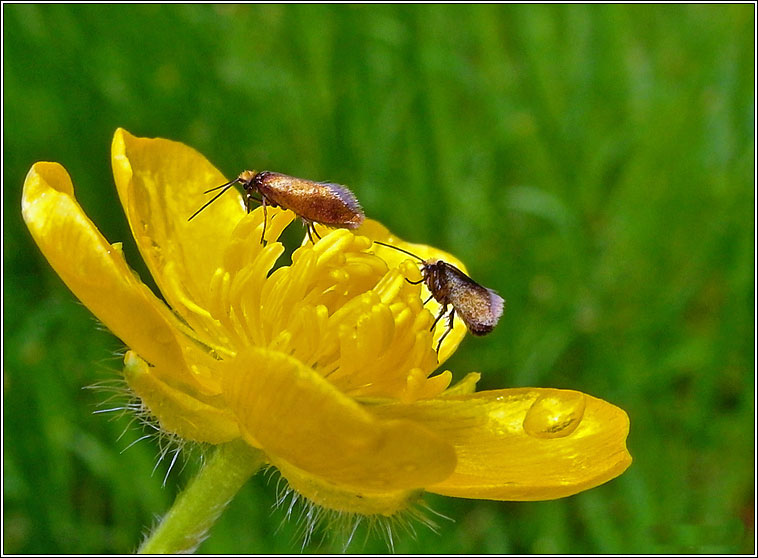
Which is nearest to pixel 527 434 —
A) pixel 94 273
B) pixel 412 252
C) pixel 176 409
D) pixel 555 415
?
pixel 555 415

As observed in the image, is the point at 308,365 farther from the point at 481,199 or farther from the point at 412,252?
the point at 481,199

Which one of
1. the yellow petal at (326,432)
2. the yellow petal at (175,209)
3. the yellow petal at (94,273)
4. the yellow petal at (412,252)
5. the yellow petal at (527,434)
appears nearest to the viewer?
the yellow petal at (326,432)

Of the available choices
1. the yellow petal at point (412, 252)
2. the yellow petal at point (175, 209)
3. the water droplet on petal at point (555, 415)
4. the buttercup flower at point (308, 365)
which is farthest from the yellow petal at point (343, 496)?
the yellow petal at point (412, 252)

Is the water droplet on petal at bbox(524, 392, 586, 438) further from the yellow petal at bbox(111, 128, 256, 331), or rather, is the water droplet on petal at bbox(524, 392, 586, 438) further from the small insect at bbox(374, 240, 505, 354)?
the yellow petal at bbox(111, 128, 256, 331)

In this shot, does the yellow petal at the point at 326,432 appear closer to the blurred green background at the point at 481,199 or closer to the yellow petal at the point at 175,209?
the yellow petal at the point at 175,209

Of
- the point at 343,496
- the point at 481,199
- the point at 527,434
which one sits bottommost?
the point at 481,199

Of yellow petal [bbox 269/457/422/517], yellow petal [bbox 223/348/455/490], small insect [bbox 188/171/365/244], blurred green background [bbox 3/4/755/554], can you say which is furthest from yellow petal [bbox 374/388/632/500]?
blurred green background [bbox 3/4/755/554]
